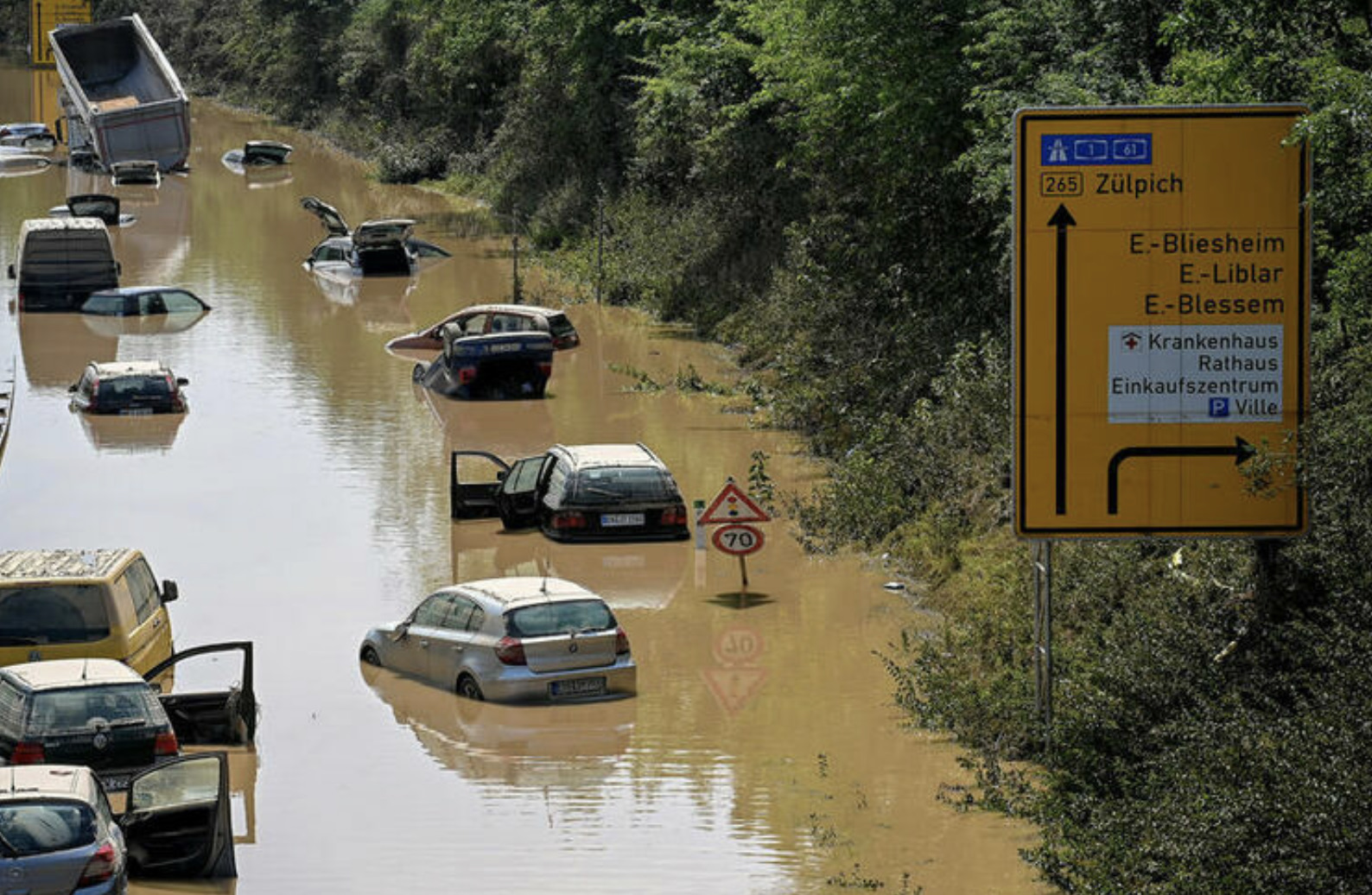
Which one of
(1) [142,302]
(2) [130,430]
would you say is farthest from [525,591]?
(1) [142,302]

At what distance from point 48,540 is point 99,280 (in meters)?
26.3

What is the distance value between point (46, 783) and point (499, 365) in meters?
27.2

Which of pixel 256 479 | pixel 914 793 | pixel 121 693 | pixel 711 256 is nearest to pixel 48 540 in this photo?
pixel 256 479

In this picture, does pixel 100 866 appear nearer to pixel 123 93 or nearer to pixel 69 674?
pixel 69 674

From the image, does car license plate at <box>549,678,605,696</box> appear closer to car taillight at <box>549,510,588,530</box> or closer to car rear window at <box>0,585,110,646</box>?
car rear window at <box>0,585,110,646</box>

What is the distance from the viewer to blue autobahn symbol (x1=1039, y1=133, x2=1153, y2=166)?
1798 cm

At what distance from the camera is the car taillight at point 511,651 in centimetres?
2206

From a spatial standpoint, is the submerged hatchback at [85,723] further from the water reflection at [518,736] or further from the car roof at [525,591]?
the car roof at [525,591]

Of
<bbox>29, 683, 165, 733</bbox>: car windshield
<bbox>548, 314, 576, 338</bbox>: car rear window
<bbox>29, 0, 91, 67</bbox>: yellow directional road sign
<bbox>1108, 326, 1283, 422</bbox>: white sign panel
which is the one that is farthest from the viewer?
<bbox>29, 0, 91, 67</bbox>: yellow directional road sign

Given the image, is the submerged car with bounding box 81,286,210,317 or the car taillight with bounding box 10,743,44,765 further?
the submerged car with bounding box 81,286,210,317

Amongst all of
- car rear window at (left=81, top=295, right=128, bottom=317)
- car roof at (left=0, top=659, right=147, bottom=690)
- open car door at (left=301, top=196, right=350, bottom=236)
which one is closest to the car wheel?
car roof at (left=0, top=659, right=147, bottom=690)

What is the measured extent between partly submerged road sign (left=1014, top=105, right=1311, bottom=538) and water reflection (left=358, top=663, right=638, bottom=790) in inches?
193

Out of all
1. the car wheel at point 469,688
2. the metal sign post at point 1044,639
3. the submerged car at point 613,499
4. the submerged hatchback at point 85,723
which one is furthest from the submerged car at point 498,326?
the submerged hatchback at point 85,723

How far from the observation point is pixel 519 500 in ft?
102
